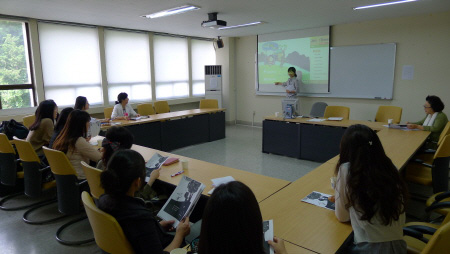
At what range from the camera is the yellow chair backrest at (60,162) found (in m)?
2.58

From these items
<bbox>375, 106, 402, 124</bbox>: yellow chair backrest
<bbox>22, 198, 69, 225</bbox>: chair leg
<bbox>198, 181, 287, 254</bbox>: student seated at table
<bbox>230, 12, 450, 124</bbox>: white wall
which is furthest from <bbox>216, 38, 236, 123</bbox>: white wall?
<bbox>198, 181, 287, 254</bbox>: student seated at table

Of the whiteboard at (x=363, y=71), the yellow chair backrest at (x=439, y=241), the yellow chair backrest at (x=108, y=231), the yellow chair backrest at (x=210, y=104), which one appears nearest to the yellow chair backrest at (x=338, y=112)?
the whiteboard at (x=363, y=71)

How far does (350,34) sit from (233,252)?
7.04m

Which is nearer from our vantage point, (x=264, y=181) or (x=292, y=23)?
(x=264, y=181)

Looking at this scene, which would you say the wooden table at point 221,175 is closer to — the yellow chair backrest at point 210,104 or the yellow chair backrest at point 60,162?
the yellow chair backrest at point 60,162

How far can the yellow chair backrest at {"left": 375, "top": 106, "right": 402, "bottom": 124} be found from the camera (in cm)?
516

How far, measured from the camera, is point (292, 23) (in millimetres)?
6473

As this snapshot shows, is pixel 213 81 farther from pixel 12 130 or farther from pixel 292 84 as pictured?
pixel 12 130

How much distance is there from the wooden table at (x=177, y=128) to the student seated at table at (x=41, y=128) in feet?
4.08

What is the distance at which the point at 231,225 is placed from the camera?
895 mm

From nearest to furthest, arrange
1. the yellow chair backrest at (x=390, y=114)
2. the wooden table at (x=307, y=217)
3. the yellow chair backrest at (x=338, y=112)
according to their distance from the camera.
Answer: the wooden table at (x=307, y=217), the yellow chair backrest at (x=390, y=114), the yellow chair backrest at (x=338, y=112)

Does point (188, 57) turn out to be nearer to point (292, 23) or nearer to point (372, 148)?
point (292, 23)

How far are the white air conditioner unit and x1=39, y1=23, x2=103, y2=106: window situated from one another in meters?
3.18

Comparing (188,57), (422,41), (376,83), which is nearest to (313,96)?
(376,83)
